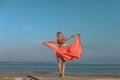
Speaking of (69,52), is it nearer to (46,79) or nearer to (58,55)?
(58,55)

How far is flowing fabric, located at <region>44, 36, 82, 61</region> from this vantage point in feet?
64.8

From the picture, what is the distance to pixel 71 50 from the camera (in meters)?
20.2

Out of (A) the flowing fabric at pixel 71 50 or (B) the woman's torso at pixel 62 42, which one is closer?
(B) the woman's torso at pixel 62 42

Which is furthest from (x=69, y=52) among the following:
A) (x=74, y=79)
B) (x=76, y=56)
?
(x=74, y=79)

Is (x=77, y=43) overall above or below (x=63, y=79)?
above

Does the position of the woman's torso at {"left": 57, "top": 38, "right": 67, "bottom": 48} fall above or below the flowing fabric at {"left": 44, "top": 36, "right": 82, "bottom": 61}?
above

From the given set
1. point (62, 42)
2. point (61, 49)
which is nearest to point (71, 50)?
point (61, 49)

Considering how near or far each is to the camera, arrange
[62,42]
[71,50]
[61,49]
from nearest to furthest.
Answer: [62,42] → [61,49] → [71,50]

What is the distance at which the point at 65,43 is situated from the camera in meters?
19.8

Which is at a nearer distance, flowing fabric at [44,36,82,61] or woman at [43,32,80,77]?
woman at [43,32,80,77]

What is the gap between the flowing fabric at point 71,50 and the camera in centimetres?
1975

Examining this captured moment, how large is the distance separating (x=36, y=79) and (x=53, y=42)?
2.02 m

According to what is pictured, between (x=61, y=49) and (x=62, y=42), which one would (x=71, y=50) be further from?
(x=62, y=42)

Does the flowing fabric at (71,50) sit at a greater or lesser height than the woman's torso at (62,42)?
lesser
